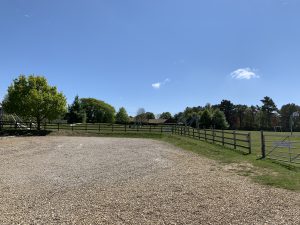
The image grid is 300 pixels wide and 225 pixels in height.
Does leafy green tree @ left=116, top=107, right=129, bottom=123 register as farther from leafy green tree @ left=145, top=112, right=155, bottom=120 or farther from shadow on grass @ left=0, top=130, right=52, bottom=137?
shadow on grass @ left=0, top=130, right=52, bottom=137

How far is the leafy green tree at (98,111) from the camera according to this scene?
449ft

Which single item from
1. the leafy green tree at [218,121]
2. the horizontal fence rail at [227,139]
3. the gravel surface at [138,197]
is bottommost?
the gravel surface at [138,197]

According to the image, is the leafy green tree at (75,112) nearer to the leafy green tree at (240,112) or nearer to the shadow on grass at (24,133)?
the shadow on grass at (24,133)

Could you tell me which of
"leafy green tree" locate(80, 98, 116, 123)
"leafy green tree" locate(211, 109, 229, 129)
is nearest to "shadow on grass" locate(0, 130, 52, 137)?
"leafy green tree" locate(211, 109, 229, 129)

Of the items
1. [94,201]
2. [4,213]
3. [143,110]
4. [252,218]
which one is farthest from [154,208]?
[143,110]

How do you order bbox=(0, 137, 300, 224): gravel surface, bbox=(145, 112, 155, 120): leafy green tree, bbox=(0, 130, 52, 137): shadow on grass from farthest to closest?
bbox=(145, 112, 155, 120): leafy green tree → bbox=(0, 130, 52, 137): shadow on grass → bbox=(0, 137, 300, 224): gravel surface

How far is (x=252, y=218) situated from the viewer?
6969 mm

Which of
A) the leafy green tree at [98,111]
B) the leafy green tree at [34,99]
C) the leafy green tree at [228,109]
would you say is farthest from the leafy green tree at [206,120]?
the leafy green tree at [34,99]

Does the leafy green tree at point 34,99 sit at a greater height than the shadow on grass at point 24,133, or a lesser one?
greater

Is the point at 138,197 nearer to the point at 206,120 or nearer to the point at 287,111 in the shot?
the point at 206,120

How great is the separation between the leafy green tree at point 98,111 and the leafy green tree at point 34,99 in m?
89.4

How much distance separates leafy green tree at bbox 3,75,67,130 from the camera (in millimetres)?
43125

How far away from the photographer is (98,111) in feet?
454

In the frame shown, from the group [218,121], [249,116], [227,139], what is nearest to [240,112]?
[249,116]
